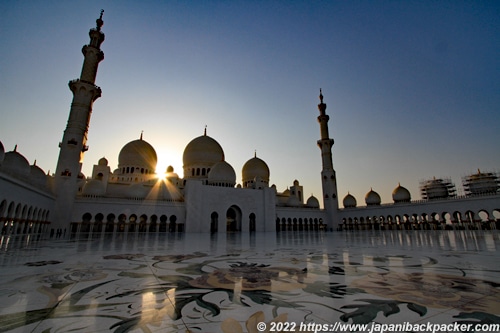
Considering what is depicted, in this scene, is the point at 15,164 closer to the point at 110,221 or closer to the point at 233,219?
the point at 110,221

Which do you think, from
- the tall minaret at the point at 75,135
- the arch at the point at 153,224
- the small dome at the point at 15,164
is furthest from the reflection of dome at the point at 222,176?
the small dome at the point at 15,164

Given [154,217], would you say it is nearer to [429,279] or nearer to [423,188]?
[429,279]

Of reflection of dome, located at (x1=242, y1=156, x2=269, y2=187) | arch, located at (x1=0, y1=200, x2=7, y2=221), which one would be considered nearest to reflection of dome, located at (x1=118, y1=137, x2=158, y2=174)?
reflection of dome, located at (x1=242, y1=156, x2=269, y2=187)

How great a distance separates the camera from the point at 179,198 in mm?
24859

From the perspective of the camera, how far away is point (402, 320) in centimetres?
152

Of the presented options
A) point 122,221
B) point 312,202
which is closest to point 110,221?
point 122,221

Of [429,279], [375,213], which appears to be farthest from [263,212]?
[429,279]

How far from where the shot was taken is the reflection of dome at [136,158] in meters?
28.1

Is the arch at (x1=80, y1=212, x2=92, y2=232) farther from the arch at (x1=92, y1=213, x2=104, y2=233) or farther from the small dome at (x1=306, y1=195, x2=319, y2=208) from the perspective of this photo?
the small dome at (x1=306, y1=195, x2=319, y2=208)

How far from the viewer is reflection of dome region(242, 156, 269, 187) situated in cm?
3209

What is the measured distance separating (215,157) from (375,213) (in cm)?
1971

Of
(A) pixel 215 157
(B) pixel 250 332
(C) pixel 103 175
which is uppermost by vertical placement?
(A) pixel 215 157

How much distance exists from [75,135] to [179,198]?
1030 centimetres

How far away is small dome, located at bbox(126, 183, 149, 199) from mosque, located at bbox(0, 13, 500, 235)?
0.09 meters
